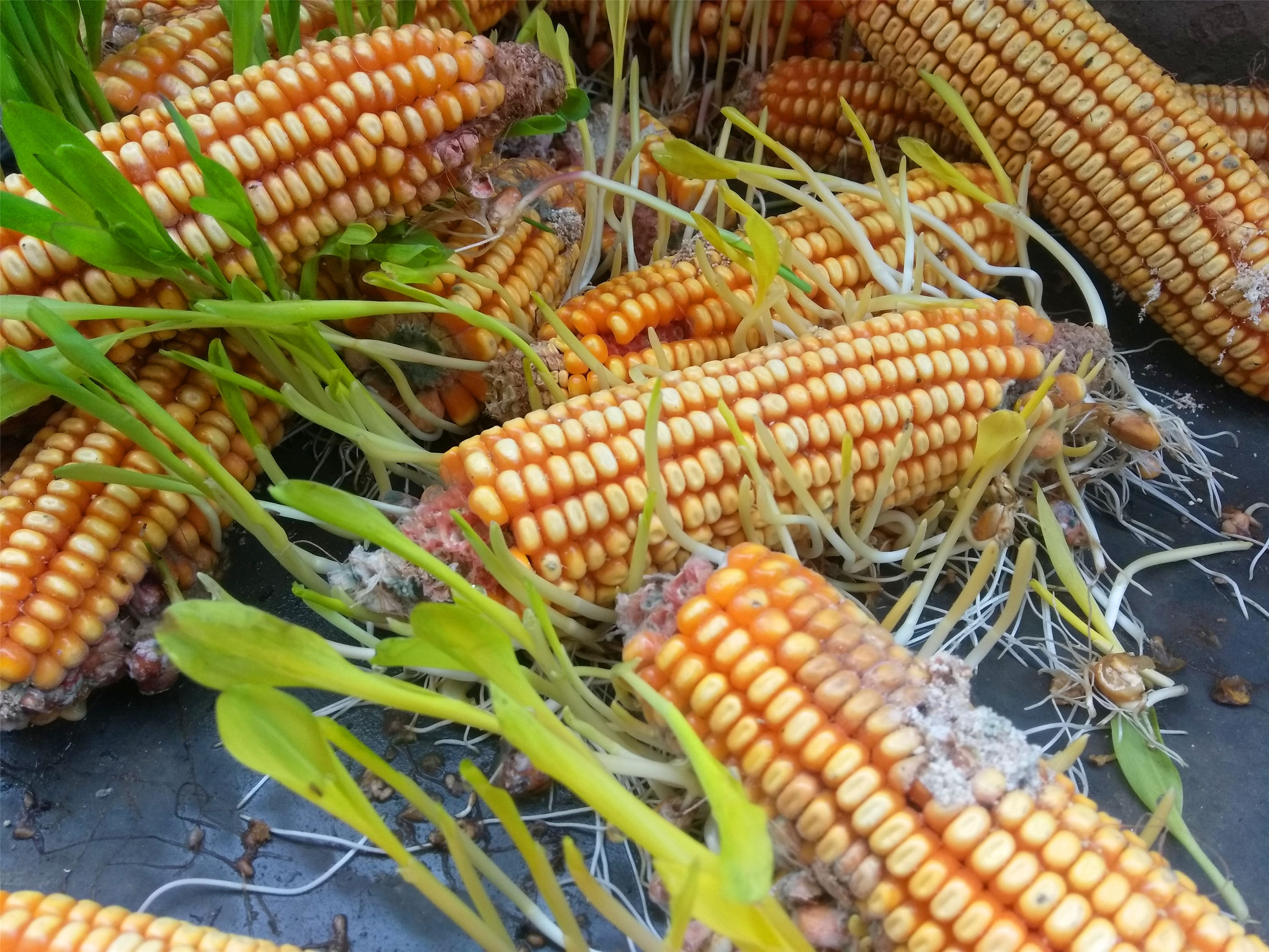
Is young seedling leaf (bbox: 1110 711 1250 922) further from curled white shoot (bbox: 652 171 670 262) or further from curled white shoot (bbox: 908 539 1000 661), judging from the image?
curled white shoot (bbox: 652 171 670 262)

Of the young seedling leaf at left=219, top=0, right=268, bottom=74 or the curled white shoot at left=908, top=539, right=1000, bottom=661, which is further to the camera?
the young seedling leaf at left=219, top=0, right=268, bottom=74

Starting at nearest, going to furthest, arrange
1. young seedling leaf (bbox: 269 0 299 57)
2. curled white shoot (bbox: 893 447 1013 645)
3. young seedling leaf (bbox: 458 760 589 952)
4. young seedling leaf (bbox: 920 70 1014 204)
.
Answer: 1. young seedling leaf (bbox: 458 760 589 952)
2. curled white shoot (bbox: 893 447 1013 645)
3. young seedling leaf (bbox: 269 0 299 57)
4. young seedling leaf (bbox: 920 70 1014 204)

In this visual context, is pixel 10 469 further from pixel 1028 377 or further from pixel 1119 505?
pixel 1119 505

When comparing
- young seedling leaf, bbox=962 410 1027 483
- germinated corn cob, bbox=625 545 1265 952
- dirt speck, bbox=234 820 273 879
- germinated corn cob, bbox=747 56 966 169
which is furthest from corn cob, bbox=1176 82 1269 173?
dirt speck, bbox=234 820 273 879

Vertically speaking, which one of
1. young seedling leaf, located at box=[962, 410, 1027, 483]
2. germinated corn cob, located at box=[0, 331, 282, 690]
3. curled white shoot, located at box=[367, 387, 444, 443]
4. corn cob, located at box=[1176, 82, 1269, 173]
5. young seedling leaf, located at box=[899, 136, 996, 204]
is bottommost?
germinated corn cob, located at box=[0, 331, 282, 690]

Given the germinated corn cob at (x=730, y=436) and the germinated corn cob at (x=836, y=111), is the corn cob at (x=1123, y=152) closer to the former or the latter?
the germinated corn cob at (x=836, y=111)

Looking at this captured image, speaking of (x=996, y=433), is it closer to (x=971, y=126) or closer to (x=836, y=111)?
(x=971, y=126)

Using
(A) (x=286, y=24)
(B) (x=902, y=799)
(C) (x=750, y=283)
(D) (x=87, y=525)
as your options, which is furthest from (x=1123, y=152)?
(D) (x=87, y=525)

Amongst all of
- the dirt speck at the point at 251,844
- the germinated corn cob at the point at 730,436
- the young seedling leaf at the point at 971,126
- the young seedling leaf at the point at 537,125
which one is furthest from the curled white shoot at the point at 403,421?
the young seedling leaf at the point at 971,126
